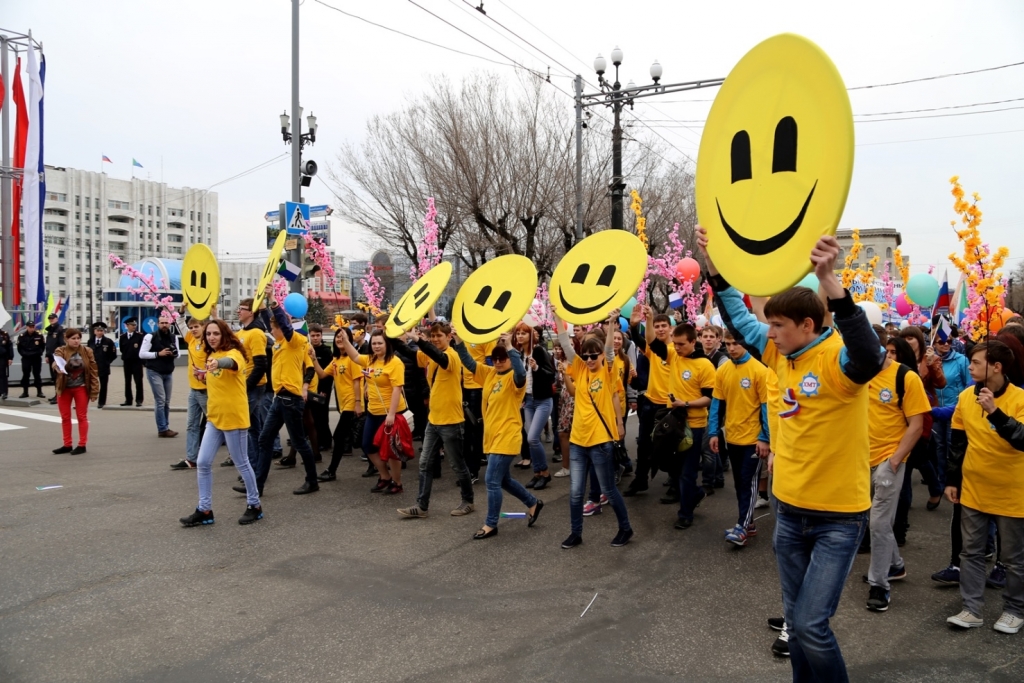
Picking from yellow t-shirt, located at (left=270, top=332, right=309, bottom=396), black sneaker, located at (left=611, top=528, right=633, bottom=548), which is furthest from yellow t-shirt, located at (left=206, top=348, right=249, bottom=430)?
black sneaker, located at (left=611, top=528, right=633, bottom=548)

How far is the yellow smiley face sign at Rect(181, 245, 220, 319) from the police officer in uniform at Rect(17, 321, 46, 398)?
1198cm

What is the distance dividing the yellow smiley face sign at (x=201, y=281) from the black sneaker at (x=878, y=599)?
21.5ft

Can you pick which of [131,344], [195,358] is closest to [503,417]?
[195,358]

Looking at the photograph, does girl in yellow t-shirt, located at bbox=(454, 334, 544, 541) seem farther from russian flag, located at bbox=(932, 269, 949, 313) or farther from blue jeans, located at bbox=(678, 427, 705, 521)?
russian flag, located at bbox=(932, 269, 949, 313)

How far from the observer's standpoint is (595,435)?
584 cm

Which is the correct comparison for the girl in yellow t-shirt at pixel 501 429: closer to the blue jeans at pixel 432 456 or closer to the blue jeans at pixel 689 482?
the blue jeans at pixel 432 456

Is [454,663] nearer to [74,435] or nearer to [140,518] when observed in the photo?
[140,518]

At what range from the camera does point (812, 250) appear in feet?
7.93

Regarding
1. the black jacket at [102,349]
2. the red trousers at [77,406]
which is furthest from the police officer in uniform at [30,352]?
the red trousers at [77,406]

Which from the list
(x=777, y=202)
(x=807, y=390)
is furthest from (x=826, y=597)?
(x=777, y=202)

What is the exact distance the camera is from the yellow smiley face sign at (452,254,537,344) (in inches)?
223

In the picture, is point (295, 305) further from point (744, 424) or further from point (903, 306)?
point (903, 306)

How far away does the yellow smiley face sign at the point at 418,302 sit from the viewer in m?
→ 6.11

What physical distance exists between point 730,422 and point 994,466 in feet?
6.66
